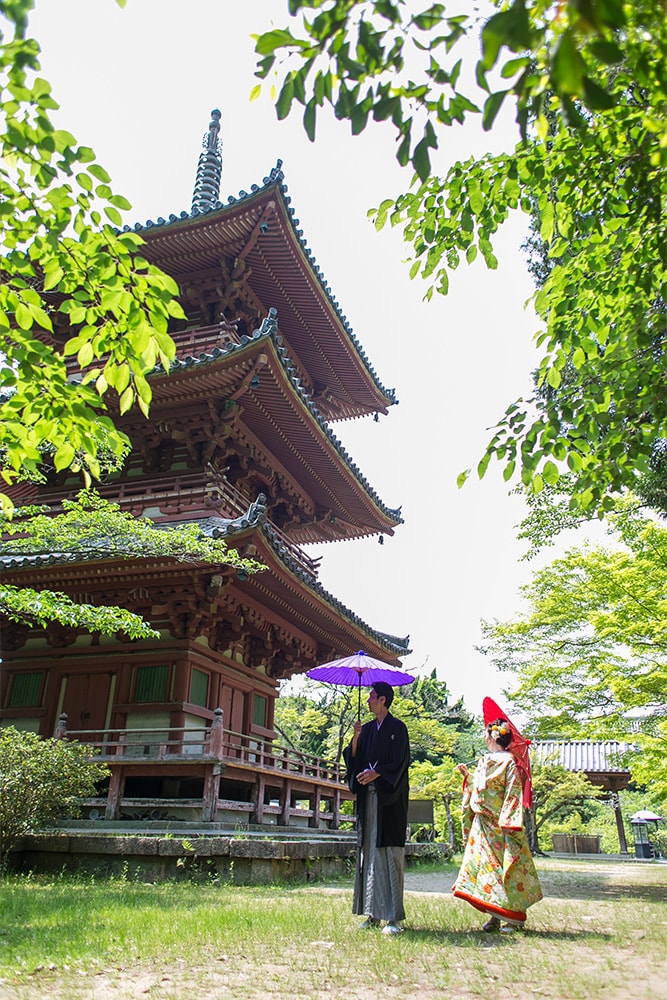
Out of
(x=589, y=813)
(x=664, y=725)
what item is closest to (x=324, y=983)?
(x=664, y=725)

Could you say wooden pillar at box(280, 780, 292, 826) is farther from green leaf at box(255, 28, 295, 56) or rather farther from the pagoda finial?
the pagoda finial

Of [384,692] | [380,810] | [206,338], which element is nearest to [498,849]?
[380,810]

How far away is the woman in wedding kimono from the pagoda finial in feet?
54.0

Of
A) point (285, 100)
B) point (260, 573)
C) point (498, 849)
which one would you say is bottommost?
point (498, 849)

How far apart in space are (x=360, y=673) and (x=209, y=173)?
15.7 meters

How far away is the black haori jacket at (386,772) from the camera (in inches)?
233

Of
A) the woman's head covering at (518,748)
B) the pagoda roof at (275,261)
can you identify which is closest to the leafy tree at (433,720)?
the pagoda roof at (275,261)

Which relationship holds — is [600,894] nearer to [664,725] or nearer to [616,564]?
[664,725]

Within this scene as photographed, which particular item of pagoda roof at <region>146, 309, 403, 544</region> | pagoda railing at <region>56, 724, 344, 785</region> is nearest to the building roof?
pagoda roof at <region>146, 309, 403, 544</region>

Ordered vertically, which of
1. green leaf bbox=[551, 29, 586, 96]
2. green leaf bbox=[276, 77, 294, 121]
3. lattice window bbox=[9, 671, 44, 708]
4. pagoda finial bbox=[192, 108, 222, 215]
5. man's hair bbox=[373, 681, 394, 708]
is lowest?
man's hair bbox=[373, 681, 394, 708]

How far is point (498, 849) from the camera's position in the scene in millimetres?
5941

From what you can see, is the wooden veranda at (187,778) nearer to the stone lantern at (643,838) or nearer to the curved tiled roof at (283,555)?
the curved tiled roof at (283,555)

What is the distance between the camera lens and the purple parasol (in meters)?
9.17

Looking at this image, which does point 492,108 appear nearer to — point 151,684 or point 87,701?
point 151,684
